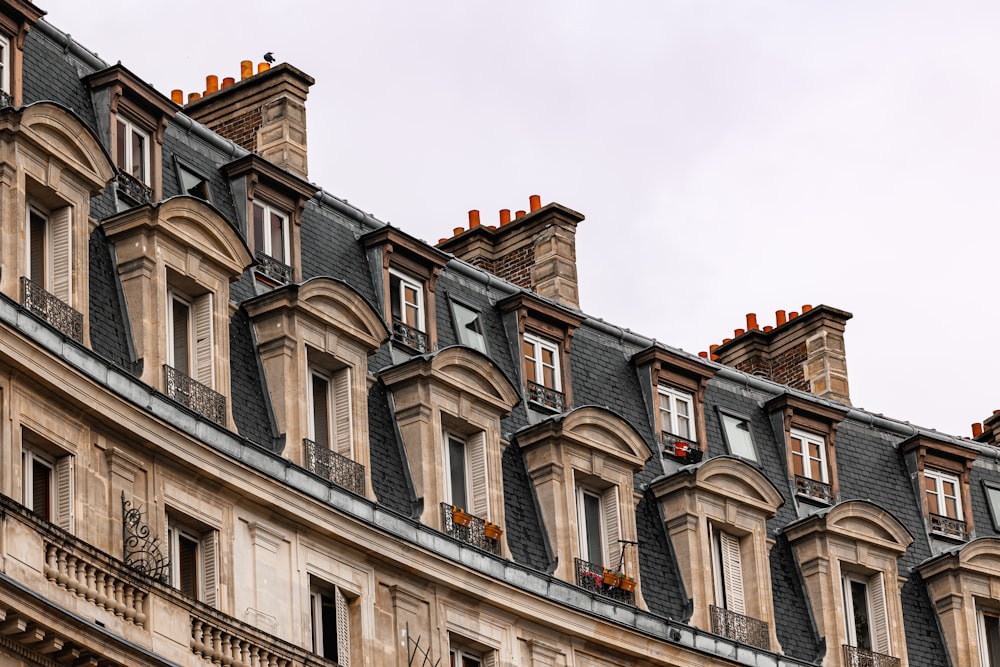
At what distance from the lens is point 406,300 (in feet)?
149

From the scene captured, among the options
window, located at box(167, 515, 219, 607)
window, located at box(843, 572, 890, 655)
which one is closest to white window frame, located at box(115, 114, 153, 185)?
window, located at box(167, 515, 219, 607)

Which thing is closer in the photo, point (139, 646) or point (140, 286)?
point (139, 646)

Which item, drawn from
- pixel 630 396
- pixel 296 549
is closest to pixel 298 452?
pixel 296 549

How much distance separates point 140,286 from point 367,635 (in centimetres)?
595

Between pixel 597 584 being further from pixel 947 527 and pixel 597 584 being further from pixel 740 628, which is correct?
pixel 947 527

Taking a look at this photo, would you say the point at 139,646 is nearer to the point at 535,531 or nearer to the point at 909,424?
the point at 535,531

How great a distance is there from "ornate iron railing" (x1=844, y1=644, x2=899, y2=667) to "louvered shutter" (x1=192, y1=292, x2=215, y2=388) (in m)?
14.2

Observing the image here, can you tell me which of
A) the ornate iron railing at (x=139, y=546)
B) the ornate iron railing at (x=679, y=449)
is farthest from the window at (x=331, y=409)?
the ornate iron railing at (x=679, y=449)

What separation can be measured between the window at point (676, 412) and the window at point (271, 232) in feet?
28.5

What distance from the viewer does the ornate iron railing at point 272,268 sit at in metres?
42.9

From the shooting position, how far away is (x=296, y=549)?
40188 mm

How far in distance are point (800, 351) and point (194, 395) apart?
21209 millimetres

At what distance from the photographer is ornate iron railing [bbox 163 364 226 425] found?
→ 39.0 meters

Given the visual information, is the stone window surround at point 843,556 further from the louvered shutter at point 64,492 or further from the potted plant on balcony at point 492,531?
the louvered shutter at point 64,492
